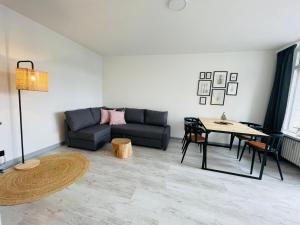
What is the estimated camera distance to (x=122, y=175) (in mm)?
2398

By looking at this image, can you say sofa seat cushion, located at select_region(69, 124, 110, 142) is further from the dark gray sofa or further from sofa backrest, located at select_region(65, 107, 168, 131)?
sofa backrest, located at select_region(65, 107, 168, 131)

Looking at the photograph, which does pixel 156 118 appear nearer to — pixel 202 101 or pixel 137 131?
pixel 137 131

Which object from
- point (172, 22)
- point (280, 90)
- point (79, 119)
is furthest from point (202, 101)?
point (79, 119)

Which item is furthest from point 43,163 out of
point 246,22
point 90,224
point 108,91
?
point 246,22

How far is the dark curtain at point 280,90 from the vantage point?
3.20 meters

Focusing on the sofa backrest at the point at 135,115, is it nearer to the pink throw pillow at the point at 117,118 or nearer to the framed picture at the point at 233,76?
the pink throw pillow at the point at 117,118

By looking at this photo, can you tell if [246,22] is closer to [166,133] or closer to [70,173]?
[166,133]

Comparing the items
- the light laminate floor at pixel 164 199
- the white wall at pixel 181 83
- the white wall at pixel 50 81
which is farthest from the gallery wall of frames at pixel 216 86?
the white wall at pixel 50 81

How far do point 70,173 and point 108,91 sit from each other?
323cm

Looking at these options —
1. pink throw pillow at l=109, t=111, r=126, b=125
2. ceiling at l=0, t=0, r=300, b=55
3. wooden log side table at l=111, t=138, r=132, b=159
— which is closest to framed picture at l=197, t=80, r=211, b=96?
ceiling at l=0, t=0, r=300, b=55

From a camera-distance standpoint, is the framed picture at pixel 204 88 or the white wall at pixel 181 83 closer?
the white wall at pixel 181 83

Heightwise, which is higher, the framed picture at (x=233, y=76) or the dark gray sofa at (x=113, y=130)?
the framed picture at (x=233, y=76)

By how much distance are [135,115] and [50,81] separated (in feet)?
7.28

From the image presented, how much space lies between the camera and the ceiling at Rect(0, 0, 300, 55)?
79.5 inches
